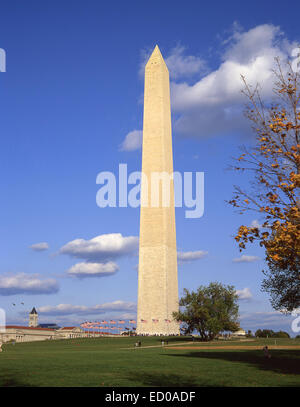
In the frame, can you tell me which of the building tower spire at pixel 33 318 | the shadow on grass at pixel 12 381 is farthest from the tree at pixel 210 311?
the building tower spire at pixel 33 318

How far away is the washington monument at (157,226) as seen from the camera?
73.8 meters

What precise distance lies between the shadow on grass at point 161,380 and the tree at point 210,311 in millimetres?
42098

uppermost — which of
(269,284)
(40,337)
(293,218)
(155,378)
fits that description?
(293,218)

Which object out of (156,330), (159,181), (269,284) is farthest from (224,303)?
(269,284)

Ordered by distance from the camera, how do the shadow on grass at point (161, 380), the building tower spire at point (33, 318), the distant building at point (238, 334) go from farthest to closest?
the building tower spire at point (33, 318) → the distant building at point (238, 334) → the shadow on grass at point (161, 380)

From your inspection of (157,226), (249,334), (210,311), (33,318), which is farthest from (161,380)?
(33,318)

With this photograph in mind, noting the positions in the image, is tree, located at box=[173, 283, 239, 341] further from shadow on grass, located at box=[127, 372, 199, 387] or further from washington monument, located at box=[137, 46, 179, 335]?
shadow on grass, located at box=[127, 372, 199, 387]

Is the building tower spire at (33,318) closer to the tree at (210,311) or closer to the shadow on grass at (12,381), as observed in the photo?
the tree at (210,311)

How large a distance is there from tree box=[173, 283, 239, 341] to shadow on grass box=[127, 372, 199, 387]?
1657 inches

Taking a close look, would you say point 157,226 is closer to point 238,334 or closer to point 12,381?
point 238,334
